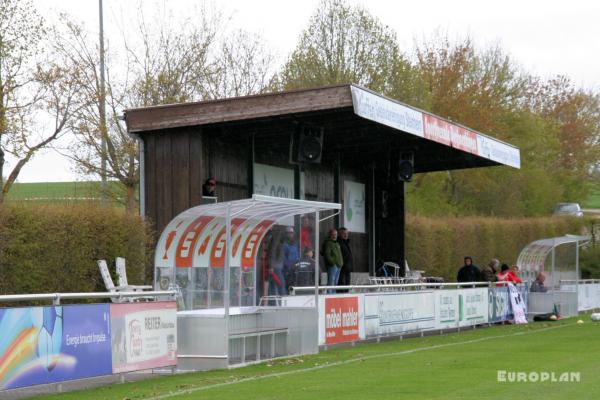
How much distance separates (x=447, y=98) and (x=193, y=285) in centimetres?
3447

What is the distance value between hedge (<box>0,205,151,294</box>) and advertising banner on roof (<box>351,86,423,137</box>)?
4.85 m

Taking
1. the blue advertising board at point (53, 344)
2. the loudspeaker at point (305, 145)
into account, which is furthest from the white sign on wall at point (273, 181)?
the blue advertising board at point (53, 344)

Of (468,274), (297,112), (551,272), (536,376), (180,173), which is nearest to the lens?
(536,376)

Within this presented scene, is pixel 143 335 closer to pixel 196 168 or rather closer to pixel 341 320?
pixel 341 320

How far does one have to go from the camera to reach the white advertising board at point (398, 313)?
22.4 meters

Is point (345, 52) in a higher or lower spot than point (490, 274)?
higher

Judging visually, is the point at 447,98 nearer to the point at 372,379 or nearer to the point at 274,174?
the point at 274,174

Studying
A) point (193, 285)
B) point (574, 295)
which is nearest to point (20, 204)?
point (193, 285)

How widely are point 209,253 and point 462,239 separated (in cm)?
2257

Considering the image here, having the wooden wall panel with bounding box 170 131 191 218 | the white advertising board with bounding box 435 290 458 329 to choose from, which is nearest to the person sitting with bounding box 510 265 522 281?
the white advertising board with bounding box 435 290 458 329

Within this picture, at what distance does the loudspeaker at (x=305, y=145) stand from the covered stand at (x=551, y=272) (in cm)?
1018

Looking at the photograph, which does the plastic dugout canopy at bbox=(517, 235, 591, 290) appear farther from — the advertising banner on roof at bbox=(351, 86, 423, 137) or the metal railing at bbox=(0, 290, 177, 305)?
the metal railing at bbox=(0, 290, 177, 305)

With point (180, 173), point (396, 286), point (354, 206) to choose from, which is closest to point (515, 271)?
point (354, 206)

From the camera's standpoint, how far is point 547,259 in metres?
35.1
